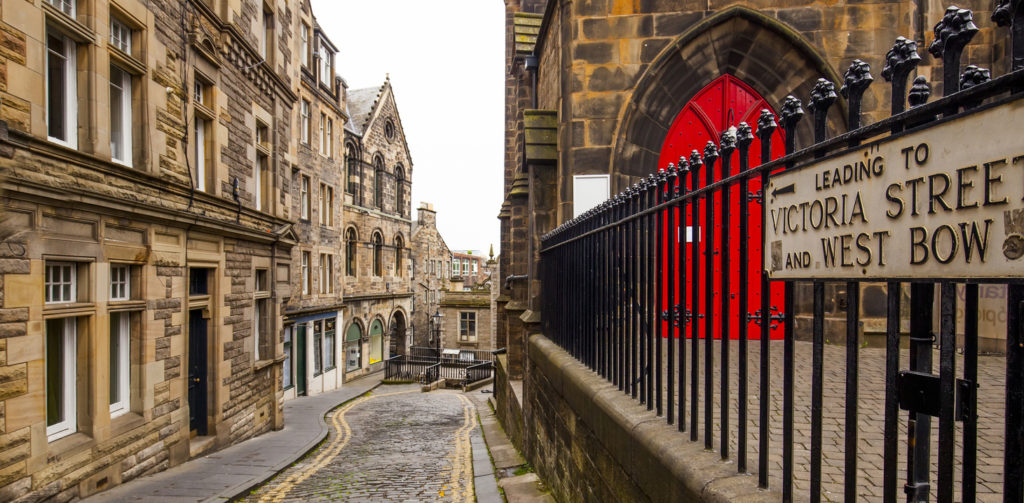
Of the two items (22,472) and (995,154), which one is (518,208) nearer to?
(22,472)

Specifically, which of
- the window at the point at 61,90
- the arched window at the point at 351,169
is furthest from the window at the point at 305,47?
the window at the point at 61,90

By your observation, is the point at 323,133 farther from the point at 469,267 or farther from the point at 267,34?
the point at 469,267

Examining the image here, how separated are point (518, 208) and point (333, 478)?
688 centimetres

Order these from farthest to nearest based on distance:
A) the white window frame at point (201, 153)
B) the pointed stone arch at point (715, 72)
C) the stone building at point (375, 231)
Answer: the stone building at point (375, 231), the white window frame at point (201, 153), the pointed stone arch at point (715, 72)

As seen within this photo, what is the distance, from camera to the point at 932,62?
6332 millimetres

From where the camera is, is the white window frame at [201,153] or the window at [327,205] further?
the window at [327,205]

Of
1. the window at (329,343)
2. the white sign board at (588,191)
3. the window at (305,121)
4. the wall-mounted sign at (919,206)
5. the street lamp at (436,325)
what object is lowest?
the street lamp at (436,325)

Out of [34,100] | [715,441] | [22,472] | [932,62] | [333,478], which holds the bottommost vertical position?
[333,478]

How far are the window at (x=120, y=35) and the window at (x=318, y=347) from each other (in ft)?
53.2

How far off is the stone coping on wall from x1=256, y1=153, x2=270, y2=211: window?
451 inches

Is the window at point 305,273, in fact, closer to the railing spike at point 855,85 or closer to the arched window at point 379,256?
the arched window at point 379,256

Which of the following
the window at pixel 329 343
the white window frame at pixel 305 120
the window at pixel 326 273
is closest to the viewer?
the white window frame at pixel 305 120

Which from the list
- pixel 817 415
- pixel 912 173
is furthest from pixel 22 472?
pixel 912 173

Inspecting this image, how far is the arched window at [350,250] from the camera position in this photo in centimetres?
2792
